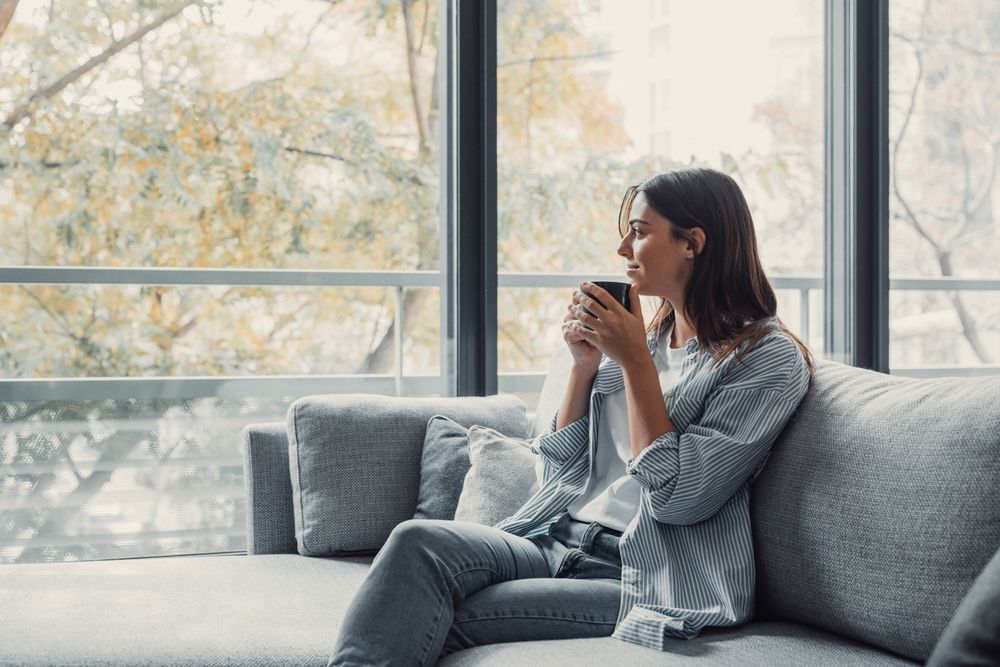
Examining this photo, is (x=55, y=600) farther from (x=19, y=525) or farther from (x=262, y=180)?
(x=262, y=180)

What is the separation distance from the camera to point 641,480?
156 centimetres

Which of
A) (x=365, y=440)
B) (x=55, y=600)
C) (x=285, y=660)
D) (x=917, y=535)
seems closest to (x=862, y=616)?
(x=917, y=535)

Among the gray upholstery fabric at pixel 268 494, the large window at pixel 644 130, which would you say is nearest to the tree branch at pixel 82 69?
the large window at pixel 644 130

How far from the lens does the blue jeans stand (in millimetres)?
1395

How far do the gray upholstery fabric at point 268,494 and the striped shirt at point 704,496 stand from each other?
926 mm

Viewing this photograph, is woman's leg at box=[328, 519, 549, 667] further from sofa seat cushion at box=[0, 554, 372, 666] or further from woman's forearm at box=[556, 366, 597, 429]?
woman's forearm at box=[556, 366, 597, 429]

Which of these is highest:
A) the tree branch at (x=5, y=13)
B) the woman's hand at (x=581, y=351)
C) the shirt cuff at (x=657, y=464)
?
the tree branch at (x=5, y=13)

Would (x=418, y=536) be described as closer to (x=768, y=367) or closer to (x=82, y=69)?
(x=768, y=367)

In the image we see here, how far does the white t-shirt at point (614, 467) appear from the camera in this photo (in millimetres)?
1697

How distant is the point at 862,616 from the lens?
57.6 inches

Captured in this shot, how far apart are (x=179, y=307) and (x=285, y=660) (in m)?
1.76

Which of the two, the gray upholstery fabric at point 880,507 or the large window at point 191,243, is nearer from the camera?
the gray upholstery fabric at point 880,507

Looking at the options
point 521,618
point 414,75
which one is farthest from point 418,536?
point 414,75

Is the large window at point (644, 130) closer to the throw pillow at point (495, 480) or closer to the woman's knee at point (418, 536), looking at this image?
the throw pillow at point (495, 480)
